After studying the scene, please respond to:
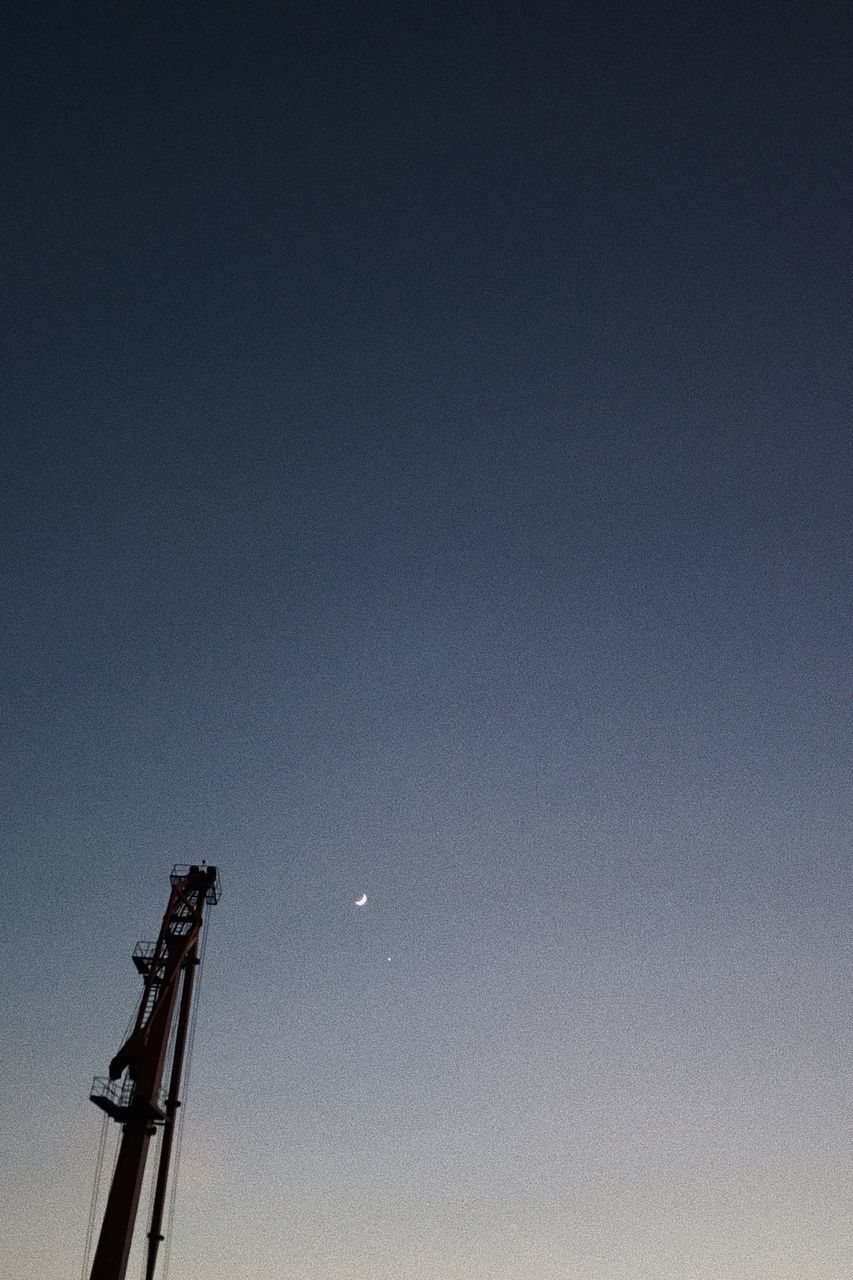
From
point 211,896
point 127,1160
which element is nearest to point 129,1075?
point 127,1160

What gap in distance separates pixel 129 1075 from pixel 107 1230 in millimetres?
3604

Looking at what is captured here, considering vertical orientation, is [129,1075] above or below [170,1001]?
below

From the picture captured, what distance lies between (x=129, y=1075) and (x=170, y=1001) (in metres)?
2.36

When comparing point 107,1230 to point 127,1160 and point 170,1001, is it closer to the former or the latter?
point 127,1160

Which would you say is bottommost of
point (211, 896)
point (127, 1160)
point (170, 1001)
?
point (127, 1160)

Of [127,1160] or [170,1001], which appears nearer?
[127,1160]

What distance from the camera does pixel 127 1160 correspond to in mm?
25578

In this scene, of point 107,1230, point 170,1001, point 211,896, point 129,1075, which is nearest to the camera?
point 107,1230

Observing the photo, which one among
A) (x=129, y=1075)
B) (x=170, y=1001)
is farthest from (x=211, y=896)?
(x=129, y=1075)

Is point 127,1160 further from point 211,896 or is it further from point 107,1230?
point 211,896

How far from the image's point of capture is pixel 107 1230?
24.5m

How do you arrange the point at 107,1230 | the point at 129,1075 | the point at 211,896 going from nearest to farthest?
the point at 107,1230 < the point at 129,1075 < the point at 211,896

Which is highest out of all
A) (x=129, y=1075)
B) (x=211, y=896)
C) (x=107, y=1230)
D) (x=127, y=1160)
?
(x=211, y=896)

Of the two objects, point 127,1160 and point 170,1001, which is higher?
point 170,1001
